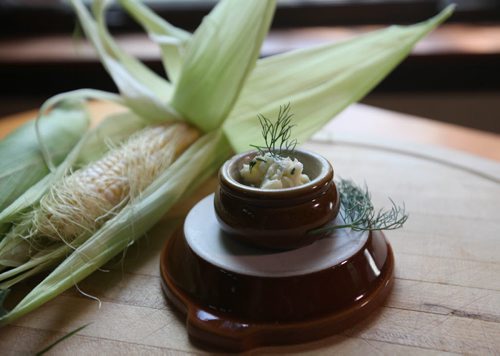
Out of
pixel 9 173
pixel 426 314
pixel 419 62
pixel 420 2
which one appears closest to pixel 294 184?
pixel 426 314

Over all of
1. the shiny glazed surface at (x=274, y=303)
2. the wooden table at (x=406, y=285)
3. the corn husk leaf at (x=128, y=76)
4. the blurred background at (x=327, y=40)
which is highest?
the corn husk leaf at (x=128, y=76)

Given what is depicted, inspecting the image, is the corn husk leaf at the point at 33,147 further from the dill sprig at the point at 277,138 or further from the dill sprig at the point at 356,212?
the dill sprig at the point at 356,212

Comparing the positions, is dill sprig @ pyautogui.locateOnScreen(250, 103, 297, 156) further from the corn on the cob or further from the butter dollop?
the corn on the cob

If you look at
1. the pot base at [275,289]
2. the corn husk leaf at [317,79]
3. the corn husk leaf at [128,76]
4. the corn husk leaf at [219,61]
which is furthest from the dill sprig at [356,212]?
the corn husk leaf at [128,76]

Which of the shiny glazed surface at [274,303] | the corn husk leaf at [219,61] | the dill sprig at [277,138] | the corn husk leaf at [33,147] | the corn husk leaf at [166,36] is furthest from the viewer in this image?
the corn husk leaf at [166,36]

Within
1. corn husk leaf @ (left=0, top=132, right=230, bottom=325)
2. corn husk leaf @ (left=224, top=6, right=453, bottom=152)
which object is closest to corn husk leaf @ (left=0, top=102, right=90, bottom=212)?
corn husk leaf @ (left=0, top=132, right=230, bottom=325)

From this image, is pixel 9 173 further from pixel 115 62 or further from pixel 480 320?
pixel 480 320

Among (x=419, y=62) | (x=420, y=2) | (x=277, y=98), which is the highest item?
(x=277, y=98)
